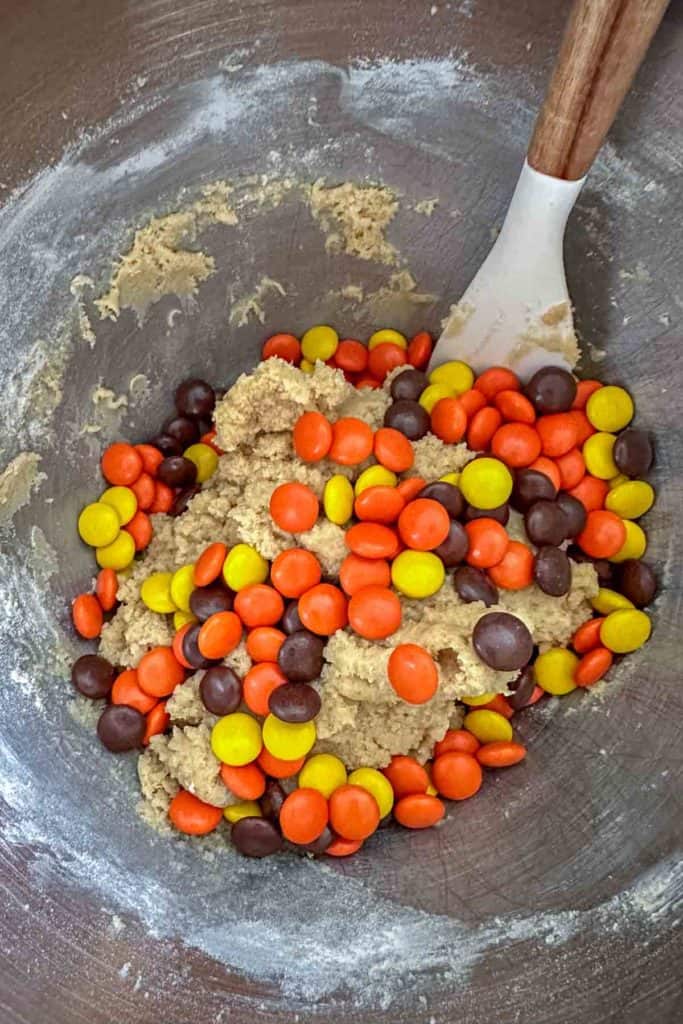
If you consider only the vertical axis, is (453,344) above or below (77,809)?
above

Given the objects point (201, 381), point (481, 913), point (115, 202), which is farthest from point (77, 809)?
point (115, 202)

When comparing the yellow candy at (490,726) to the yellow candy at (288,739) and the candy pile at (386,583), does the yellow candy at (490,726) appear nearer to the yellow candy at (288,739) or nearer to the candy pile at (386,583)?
the candy pile at (386,583)

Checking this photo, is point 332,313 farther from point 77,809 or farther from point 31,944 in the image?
point 31,944

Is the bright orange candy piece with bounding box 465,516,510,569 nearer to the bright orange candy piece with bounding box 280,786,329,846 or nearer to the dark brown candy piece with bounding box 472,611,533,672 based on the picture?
the dark brown candy piece with bounding box 472,611,533,672

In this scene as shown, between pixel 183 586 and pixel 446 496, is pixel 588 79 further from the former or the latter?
pixel 183 586

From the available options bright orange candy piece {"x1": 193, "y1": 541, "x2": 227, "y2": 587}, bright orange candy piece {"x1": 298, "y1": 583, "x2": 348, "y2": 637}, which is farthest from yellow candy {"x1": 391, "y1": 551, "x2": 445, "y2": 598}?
bright orange candy piece {"x1": 193, "y1": 541, "x2": 227, "y2": 587}

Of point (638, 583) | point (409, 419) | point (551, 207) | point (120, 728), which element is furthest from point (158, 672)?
point (551, 207)

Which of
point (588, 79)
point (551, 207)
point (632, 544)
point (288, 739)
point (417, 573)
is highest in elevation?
point (588, 79)
